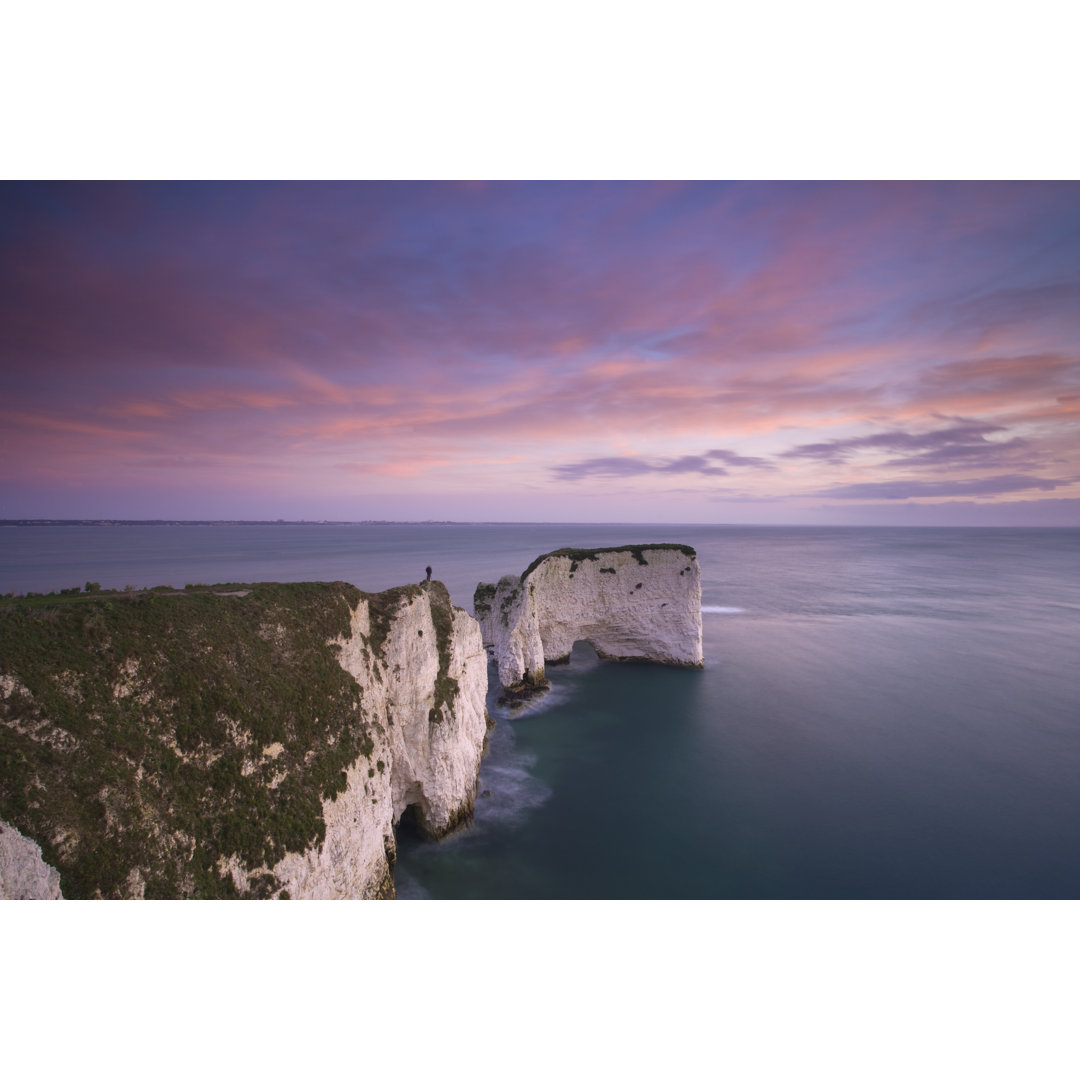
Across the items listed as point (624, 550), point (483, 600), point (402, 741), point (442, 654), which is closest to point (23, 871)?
point (402, 741)

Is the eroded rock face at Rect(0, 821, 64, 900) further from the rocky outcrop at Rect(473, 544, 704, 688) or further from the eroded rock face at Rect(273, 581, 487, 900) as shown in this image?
the rocky outcrop at Rect(473, 544, 704, 688)

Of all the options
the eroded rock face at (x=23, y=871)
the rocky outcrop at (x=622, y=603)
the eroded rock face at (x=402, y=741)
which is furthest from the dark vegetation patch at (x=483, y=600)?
the eroded rock face at (x=23, y=871)

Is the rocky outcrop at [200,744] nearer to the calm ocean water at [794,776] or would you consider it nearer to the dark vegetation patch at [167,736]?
the dark vegetation patch at [167,736]

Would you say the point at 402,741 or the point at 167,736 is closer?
the point at 167,736

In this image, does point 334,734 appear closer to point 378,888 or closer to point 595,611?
point 378,888

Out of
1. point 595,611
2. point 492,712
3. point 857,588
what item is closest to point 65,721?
point 492,712

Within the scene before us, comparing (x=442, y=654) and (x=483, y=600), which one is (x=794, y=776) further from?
(x=483, y=600)

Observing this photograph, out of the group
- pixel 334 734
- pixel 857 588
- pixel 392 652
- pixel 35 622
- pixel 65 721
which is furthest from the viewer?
pixel 857 588
